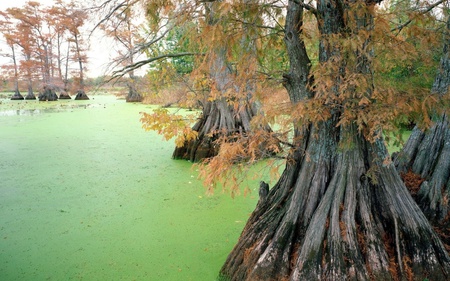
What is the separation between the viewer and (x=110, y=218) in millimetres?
3477

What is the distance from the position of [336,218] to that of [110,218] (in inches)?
93.1

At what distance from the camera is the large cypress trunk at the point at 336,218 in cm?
201


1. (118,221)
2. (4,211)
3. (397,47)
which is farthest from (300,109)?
(4,211)

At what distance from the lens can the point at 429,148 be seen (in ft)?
8.90

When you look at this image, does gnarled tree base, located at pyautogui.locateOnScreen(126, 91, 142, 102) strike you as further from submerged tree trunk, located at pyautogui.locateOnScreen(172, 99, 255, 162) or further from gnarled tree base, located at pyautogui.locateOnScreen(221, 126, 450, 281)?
gnarled tree base, located at pyautogui.locateOnScreen(221, 126, 450, 281)

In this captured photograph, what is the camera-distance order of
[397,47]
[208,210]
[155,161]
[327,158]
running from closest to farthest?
[397,47], [327,158], [208,210], [155,161]

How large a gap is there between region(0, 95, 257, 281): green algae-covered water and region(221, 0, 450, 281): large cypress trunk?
635 mm

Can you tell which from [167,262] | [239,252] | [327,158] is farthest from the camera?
[167,262]

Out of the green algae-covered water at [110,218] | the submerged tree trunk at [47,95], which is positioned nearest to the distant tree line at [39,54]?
the submerged tree trunk at [47,95]

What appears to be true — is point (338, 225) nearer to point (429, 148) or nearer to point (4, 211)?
point (429, 148)

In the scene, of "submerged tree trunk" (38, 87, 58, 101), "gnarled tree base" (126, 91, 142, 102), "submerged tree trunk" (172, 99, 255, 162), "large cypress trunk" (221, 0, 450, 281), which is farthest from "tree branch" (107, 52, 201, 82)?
"submerged tree trunk" (38, 87, 58, 101)

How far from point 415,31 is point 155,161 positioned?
479cm

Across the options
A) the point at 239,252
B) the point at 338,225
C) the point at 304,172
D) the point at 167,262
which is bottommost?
the point at 167,262

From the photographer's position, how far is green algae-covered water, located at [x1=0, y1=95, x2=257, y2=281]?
2598mm
